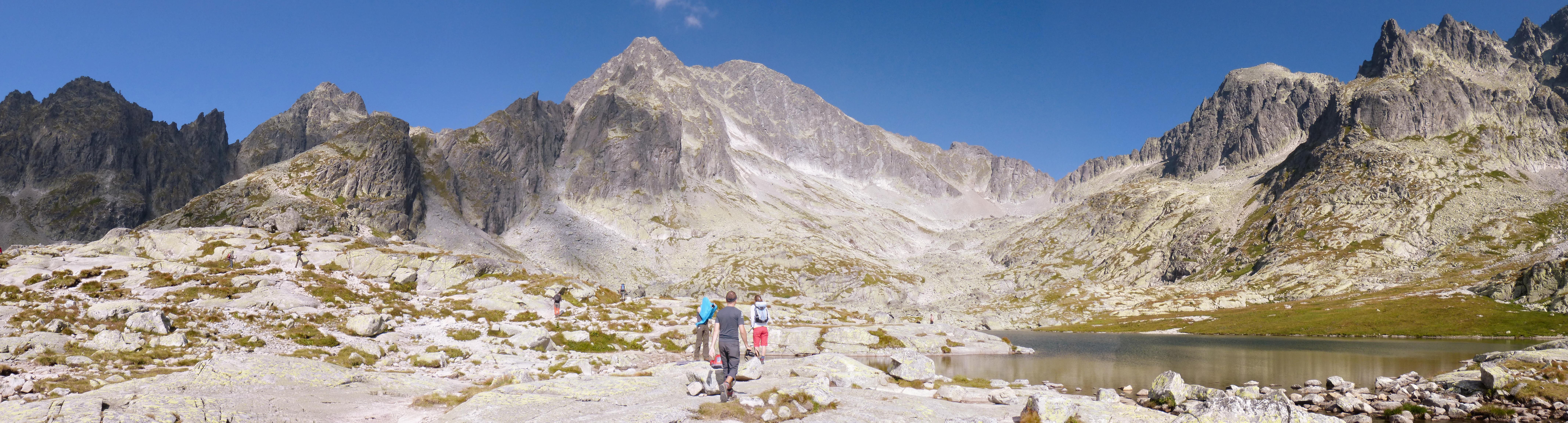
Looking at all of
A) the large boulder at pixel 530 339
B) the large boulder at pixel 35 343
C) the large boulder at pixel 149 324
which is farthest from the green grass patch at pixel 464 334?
the large boulder at pixel 35 343

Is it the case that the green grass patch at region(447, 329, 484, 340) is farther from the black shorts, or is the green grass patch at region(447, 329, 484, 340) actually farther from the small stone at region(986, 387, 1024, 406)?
the small stone at region(986, 387, 1024, 406)

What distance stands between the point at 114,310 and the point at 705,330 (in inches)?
1233

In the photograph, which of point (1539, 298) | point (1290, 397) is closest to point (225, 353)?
point (1290, 397)

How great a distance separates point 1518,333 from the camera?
315 ft

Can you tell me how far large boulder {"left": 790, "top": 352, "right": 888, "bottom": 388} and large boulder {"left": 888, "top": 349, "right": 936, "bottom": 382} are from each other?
1.75 metres

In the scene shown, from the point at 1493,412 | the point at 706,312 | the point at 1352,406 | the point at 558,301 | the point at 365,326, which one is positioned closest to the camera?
the point at 706,312

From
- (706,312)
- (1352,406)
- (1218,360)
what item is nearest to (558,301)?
(706,312)

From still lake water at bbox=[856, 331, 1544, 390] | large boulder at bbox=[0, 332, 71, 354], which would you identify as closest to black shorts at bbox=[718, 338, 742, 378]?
large boulder at bbox=[0, 332, 71, 354]

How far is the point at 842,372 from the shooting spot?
99.7 ft

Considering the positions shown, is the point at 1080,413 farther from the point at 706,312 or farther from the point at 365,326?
the point at 365,326

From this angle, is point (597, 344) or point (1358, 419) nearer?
point (1358, 419)

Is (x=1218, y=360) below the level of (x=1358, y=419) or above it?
above

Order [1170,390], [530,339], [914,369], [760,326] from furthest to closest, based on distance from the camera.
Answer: [530,339]
[914,369]
[1170,390]
[760,326]

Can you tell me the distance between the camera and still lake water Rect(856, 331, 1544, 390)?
4978cm
